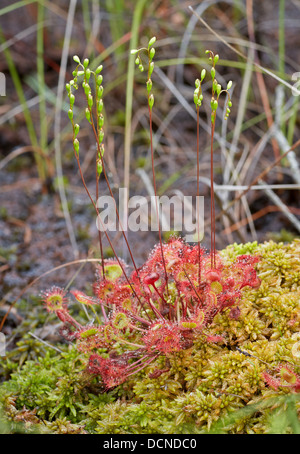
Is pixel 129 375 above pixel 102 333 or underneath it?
underneath

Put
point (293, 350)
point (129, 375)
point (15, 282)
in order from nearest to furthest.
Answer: point (293, 350), point (129, 375), point (15, 282)

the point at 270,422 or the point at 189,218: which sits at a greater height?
the point at 189,218

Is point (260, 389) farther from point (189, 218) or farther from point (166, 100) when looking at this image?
point (166, 100)

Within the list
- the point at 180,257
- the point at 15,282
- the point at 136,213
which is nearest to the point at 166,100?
the point at 136,213

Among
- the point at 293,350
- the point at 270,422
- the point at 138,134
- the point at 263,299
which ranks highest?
the point at 138,134

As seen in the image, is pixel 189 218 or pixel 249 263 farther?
pixel 189 218

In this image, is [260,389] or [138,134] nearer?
[260,389]

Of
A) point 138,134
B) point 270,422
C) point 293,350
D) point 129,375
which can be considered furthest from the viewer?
point 138,134

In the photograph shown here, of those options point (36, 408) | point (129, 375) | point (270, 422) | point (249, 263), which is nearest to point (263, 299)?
point (249, 263)
